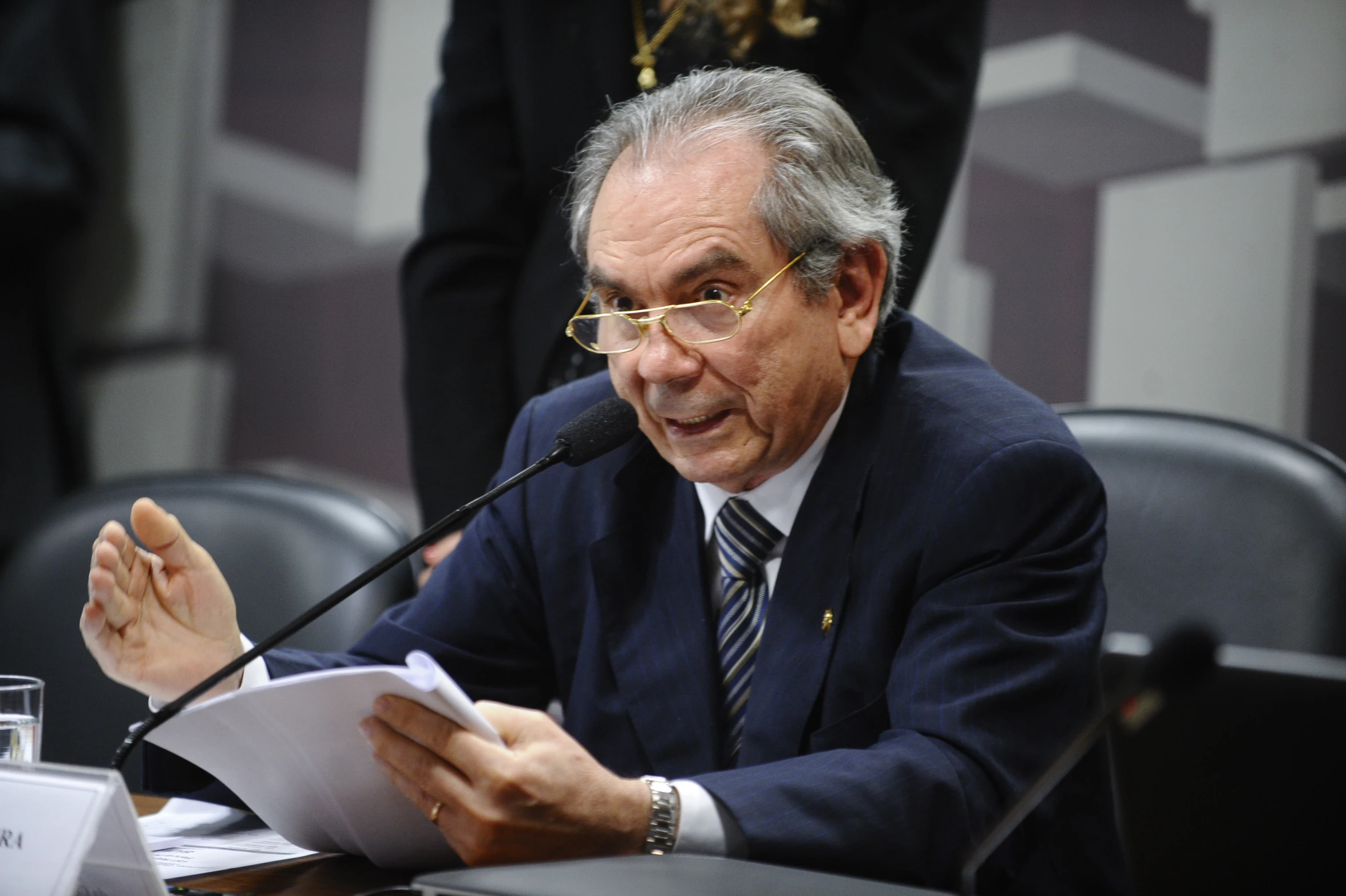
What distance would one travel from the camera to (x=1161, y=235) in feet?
7.30

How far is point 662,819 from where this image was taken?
3.53ft

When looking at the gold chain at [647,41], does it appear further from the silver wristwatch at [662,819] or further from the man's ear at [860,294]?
the silver wristwatch at [662,819]

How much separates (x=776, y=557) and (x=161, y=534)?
589 millimetres

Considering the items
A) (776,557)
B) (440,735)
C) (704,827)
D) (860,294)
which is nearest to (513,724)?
(440,735)

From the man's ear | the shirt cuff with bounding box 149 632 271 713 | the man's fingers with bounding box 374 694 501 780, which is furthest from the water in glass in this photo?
the man's ear

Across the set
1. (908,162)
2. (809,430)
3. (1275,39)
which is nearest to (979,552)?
(809,430)

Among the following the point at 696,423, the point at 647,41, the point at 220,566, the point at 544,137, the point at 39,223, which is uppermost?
the point at 647,41

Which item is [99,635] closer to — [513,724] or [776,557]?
[513,724]

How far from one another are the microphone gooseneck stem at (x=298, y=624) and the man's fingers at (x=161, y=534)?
0.16 m

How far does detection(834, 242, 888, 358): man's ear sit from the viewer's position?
1505 mm

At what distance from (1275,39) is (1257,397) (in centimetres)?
52

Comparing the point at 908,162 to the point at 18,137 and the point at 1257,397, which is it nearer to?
the point at 1257,397

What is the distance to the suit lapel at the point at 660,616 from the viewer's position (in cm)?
143

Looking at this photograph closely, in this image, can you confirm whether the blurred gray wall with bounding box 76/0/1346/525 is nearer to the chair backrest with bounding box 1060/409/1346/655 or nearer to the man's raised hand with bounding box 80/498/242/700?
the chair backrest with bounding box 1060/409/1346/655
